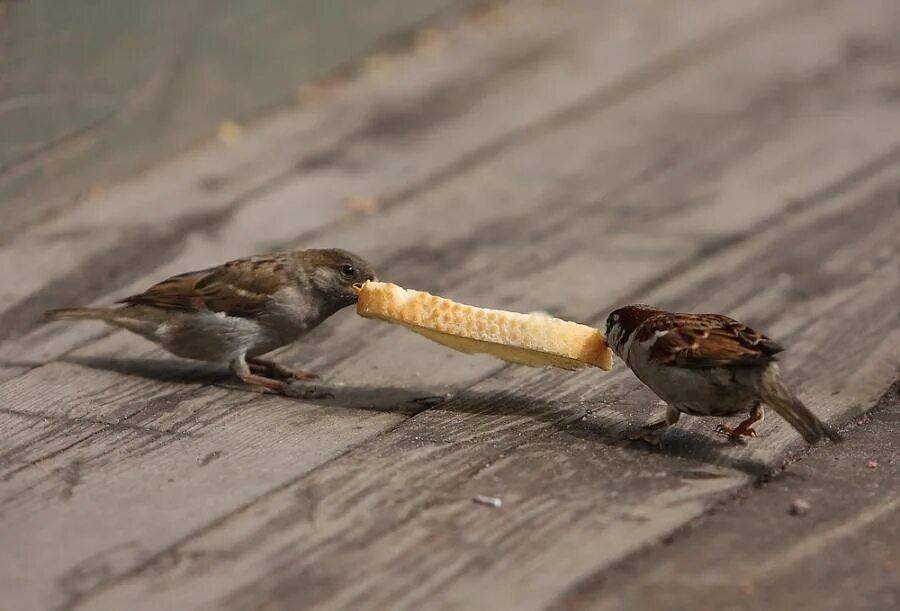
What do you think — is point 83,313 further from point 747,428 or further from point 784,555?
point 784,555

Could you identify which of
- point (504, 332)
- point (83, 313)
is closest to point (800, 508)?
point (504, 332)

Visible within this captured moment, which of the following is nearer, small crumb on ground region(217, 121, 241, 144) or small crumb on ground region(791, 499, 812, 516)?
small crumb on ground region(791, 499, 812, 516)

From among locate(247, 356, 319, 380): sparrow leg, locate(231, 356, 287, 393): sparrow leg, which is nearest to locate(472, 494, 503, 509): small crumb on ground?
locate(231, 356, 287, 393): sparrow leg

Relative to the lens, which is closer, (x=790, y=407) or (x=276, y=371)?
(x=790, y=407)

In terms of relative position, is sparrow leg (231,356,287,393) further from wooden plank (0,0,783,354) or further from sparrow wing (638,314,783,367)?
sparrow wing (638,314,783,367)

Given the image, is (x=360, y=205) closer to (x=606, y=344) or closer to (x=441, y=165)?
(x=441, y=165)

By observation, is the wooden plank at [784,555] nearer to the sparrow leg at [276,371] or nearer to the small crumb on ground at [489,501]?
the small crumb on ground at [489,501]

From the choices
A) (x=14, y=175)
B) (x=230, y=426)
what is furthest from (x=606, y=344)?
(x=14, y=175)
